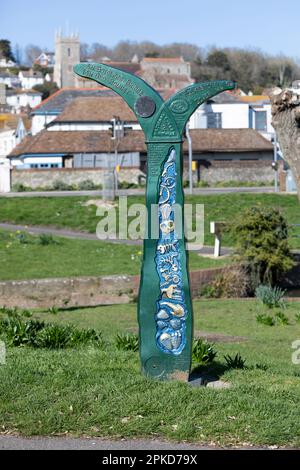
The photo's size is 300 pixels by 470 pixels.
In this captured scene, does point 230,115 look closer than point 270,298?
No

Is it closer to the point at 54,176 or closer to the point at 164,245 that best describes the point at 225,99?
the point at 54,176

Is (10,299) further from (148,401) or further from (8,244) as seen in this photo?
(148,401)

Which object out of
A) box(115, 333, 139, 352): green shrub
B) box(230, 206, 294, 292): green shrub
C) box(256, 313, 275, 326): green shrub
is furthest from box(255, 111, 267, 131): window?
box(115, 333, 139, 352): green shrub

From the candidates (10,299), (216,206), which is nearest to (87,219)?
(216,206)

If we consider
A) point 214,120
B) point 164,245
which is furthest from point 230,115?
point 164,245

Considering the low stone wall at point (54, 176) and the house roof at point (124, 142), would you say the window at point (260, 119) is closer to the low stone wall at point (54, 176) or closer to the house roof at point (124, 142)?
the house roof at point (124, 142)

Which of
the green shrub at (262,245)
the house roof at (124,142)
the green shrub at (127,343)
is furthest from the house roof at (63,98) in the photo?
the green shrub at (127,343)

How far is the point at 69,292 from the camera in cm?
1953

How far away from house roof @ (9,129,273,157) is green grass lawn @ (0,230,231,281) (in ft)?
100

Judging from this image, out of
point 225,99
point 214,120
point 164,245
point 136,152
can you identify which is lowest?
point 214,120

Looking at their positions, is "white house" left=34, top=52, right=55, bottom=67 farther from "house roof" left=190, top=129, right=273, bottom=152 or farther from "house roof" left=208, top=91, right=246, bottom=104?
"house roof" left=190, top=129, right=273, bottom=152

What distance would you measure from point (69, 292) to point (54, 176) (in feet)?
106

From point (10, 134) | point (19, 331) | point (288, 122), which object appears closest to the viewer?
point (19, 331)

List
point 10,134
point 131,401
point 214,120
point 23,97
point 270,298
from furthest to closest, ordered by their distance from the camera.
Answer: point 23,97 < point 10,134 < point 214,120 < point 270,298 < point 131,401
